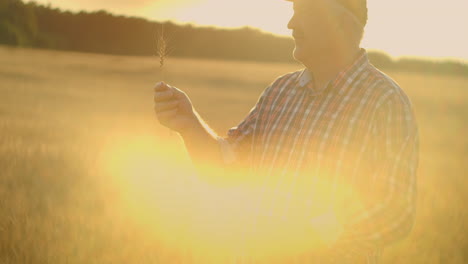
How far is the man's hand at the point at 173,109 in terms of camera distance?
6.70ft

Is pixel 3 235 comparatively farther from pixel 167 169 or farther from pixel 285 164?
pixel 167 169

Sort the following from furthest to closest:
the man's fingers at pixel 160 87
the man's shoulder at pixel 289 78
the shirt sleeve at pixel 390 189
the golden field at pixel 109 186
→ the golden field at pixel 109 186, the man's shoulder at pixel 289 78, the man's fingers at pixel 160 87, the shirt sleeve at pixel 390 189

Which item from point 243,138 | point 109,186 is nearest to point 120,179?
point 109,186

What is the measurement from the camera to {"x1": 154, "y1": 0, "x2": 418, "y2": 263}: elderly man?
1.78 metres

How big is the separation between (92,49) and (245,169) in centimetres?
2009

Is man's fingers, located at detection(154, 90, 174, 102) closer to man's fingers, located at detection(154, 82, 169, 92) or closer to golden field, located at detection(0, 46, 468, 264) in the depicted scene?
man's fingers, located at detection(154, 82, 169, 92)

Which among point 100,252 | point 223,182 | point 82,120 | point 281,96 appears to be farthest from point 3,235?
point 82,120

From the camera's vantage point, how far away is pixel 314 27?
2.02 m

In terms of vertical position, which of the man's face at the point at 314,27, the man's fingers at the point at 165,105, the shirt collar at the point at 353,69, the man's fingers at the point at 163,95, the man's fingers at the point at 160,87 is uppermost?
the man's face at the point at 314,27

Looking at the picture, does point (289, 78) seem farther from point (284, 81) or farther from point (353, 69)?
point (353, 69)

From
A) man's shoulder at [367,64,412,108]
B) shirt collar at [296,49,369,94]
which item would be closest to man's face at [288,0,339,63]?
shirt collar at [296,49,369,94]

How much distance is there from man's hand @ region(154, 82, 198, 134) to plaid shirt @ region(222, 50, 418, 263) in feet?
0.81

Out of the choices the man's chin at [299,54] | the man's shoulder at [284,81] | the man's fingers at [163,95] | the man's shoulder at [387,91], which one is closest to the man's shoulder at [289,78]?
the man's shoulder at [284,81]

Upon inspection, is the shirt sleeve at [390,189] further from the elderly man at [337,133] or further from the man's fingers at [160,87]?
the man's fingers at [160,87]
